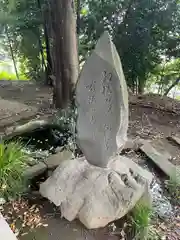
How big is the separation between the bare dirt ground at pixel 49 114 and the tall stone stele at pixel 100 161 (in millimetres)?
111

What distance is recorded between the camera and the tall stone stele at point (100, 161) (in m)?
2.27

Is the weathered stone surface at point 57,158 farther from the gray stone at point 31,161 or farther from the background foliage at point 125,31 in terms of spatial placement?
the background foliage at point 125,31

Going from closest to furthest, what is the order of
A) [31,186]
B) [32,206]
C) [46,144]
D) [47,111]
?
[32,206] → [31,186] → [46,144] → [47,111]

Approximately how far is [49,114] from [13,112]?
613mm

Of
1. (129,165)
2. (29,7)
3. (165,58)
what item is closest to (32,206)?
(129,165)

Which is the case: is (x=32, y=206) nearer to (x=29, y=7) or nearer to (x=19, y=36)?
(x=29, y=7)

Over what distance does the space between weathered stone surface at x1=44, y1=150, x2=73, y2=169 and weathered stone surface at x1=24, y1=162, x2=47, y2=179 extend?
0.06 m

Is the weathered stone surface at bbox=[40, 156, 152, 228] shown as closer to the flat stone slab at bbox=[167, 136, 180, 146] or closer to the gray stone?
the gray stone

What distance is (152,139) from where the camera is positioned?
406 cm

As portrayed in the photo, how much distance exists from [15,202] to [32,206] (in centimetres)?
15

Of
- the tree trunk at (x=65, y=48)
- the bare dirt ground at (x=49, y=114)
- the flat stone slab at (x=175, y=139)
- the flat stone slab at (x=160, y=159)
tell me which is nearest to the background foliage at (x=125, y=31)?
the bare dirt ground at (x=49, y=114)

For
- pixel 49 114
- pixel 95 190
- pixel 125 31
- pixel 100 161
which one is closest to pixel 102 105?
pixel 100 161

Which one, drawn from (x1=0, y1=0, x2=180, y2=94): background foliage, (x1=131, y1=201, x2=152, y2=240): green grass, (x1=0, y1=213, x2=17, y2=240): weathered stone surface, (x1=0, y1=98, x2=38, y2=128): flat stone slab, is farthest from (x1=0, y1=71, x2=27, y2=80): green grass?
(x1=0, y1=213, x2=17, y2=240): weathered stone surface

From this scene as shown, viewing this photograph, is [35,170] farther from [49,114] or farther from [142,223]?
[49,114]
